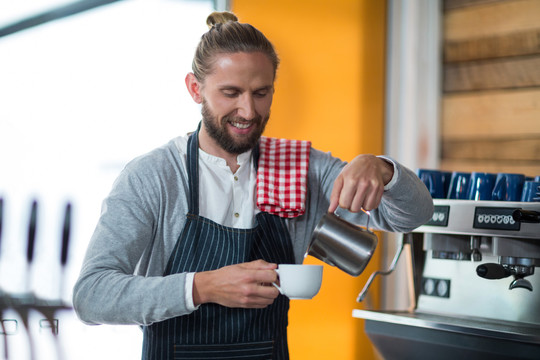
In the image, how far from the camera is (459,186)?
153 centimetres

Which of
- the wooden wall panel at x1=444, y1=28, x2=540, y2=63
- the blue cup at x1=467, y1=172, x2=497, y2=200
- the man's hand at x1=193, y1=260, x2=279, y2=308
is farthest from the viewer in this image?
the wooden wall panel at x1=444, y1=28, x2=540, y2=63

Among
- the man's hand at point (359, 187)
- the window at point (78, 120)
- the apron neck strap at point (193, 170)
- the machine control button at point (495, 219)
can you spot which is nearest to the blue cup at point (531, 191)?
the machine control button at point (495, 219)

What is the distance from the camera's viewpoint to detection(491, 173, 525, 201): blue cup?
4.76 ft

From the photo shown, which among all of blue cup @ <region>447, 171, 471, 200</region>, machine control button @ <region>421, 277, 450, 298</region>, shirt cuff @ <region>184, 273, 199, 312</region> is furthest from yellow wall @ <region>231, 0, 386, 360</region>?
shirt cuff @ <region>184, 273, 199, 312</region>

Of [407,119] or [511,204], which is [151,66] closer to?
[407,119]

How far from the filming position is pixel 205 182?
1.36 m

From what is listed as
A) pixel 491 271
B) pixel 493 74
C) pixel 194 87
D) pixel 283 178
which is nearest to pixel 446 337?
pixel 491 271

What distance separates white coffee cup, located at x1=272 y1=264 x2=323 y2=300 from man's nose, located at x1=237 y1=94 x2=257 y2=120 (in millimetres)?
358

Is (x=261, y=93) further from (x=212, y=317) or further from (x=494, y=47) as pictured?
(x=494, y=47)

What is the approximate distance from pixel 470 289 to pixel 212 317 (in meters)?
0.65

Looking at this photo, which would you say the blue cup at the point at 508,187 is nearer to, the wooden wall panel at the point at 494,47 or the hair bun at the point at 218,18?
the hair bun at the point at 218,18

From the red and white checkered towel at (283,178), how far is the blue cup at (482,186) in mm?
410

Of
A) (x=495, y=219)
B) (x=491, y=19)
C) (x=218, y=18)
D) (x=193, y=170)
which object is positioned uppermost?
(x=491, y=19)

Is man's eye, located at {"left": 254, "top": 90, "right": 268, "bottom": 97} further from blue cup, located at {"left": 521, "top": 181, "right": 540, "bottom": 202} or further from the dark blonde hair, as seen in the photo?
blue cup, located at {"left": 521, "top": 181, "right": 540, "bottom": 202}
